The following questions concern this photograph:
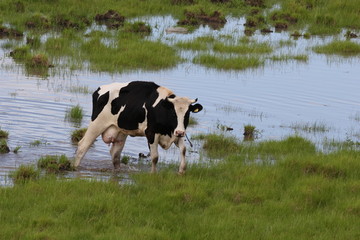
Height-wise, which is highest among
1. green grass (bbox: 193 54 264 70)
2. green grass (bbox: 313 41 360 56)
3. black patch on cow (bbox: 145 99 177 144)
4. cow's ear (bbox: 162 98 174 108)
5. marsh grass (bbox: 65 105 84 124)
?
cow's ear (bbox: 162 98 174 108)

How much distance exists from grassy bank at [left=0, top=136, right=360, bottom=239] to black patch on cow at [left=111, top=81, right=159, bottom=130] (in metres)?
0.93

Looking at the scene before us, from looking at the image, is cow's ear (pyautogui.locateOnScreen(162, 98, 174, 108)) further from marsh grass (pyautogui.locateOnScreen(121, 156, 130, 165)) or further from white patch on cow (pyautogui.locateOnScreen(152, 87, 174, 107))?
marsh grass (pyautogui.locateOnScreen(121, 156, 130, 165))

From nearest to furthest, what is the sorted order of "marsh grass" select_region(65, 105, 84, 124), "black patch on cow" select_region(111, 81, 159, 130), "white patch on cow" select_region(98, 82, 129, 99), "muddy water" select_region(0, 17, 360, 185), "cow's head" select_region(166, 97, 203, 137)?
"cow's head" select_region(166, 97, 203, 137) → "black patch on cow" select_region(111, 81, 159, 130) → "white patch on cow" select_region(98, 82, 129, 99) → "muddy water" select_region(0, 17, 360, 185) → "marsh grass" select_region(65, 105, 84, 124)

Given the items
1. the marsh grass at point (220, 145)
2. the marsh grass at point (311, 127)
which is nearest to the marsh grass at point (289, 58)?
the marsh grass at point (311, 127)

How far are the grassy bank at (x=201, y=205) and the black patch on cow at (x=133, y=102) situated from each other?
933 mm

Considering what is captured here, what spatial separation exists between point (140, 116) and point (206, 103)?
18.2 ft

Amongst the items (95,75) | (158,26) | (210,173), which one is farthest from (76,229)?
(158,26)

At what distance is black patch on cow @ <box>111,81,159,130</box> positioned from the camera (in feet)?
40.4

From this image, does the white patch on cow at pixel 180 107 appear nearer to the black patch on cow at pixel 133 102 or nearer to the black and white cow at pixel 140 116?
the black and white cow at pixel 140 116

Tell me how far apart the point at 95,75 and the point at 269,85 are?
13.8ft

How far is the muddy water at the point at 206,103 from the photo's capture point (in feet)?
45.1

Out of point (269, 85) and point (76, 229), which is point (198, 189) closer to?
point (76, 229)

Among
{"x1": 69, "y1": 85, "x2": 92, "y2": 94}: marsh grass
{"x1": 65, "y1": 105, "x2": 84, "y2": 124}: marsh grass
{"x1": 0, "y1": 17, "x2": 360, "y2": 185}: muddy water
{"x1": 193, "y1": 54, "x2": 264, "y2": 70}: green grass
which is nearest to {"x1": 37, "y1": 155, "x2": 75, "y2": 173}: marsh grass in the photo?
{"x1": 0, "y1": 17, "x2": 360, "y2": 185}: muddy water

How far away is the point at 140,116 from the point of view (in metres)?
12.3
